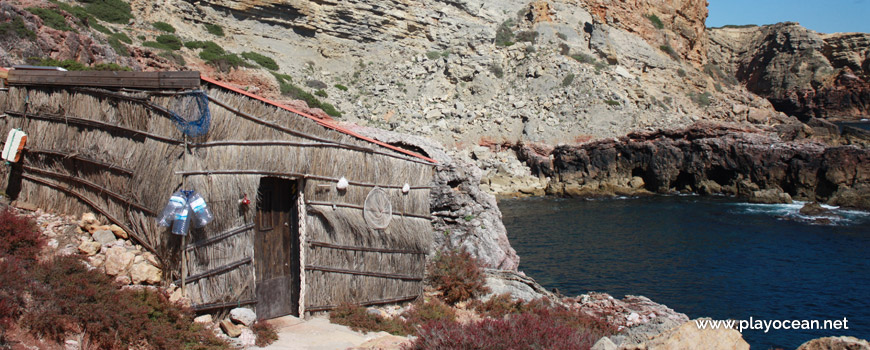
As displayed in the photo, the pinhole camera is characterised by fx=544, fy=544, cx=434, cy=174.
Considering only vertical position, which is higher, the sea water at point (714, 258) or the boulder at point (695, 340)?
the boulder at point (695, 340)

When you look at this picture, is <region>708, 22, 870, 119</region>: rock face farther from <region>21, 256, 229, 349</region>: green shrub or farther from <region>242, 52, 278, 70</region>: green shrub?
<region>21, 256, 229, 349</region>: green shrub

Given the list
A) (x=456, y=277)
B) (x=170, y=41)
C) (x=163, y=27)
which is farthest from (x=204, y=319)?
(x=163, y=27)

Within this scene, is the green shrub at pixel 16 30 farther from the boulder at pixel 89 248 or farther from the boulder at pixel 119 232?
the boulder at pixel 89 248

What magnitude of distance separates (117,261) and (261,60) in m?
37.8

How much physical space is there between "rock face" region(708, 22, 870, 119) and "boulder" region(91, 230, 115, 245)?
3863 inches

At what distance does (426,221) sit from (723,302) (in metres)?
11.2

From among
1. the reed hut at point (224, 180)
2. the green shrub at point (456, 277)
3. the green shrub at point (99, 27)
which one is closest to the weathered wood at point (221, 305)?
the reed hut at point (224, 180)

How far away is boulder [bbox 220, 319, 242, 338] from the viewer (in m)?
7.07

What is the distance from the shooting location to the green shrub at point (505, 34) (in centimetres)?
5486

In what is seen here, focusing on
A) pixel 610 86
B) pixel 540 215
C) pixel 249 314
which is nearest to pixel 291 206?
pixel 249 314

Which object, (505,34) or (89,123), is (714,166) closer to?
(505,34)

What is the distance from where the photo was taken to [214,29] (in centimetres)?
4300

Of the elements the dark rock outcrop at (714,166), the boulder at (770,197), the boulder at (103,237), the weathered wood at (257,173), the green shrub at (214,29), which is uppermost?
the green shrub at (214,29)

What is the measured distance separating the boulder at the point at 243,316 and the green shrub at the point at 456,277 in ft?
12.7
